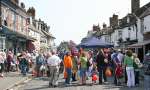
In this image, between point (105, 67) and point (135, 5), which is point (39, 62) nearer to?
point (105, 67)

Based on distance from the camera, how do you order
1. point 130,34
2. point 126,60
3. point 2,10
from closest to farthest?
point 126,60 < point 2,10 < point 130,34

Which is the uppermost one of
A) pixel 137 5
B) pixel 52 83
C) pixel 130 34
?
pixel 137 5

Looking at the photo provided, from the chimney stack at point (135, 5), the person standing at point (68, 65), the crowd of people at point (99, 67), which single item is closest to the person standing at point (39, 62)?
the crowd of people at point (99, 67)

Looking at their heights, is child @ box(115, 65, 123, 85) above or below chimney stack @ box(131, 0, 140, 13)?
below

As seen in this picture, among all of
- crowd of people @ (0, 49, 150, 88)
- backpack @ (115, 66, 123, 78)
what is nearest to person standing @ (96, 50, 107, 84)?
crowd of people @ (0, 49, 150, 88)

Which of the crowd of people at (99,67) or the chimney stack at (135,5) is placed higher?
the chimney stack at (135,5)

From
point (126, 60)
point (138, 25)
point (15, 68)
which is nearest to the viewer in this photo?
point (126, 60)

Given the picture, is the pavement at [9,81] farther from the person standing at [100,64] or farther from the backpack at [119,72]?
the backpack at [119,72]

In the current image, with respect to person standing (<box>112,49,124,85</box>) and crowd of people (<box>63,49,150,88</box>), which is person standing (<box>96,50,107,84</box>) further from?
person standing (<box>112,49,124,85</box>)

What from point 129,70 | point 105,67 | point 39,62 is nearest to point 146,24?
Result: point 39,62

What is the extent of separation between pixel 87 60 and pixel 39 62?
8.36 metres

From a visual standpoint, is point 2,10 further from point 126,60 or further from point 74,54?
point 126,60

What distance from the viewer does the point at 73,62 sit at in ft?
81.1

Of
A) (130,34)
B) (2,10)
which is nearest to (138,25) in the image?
(130,34)
